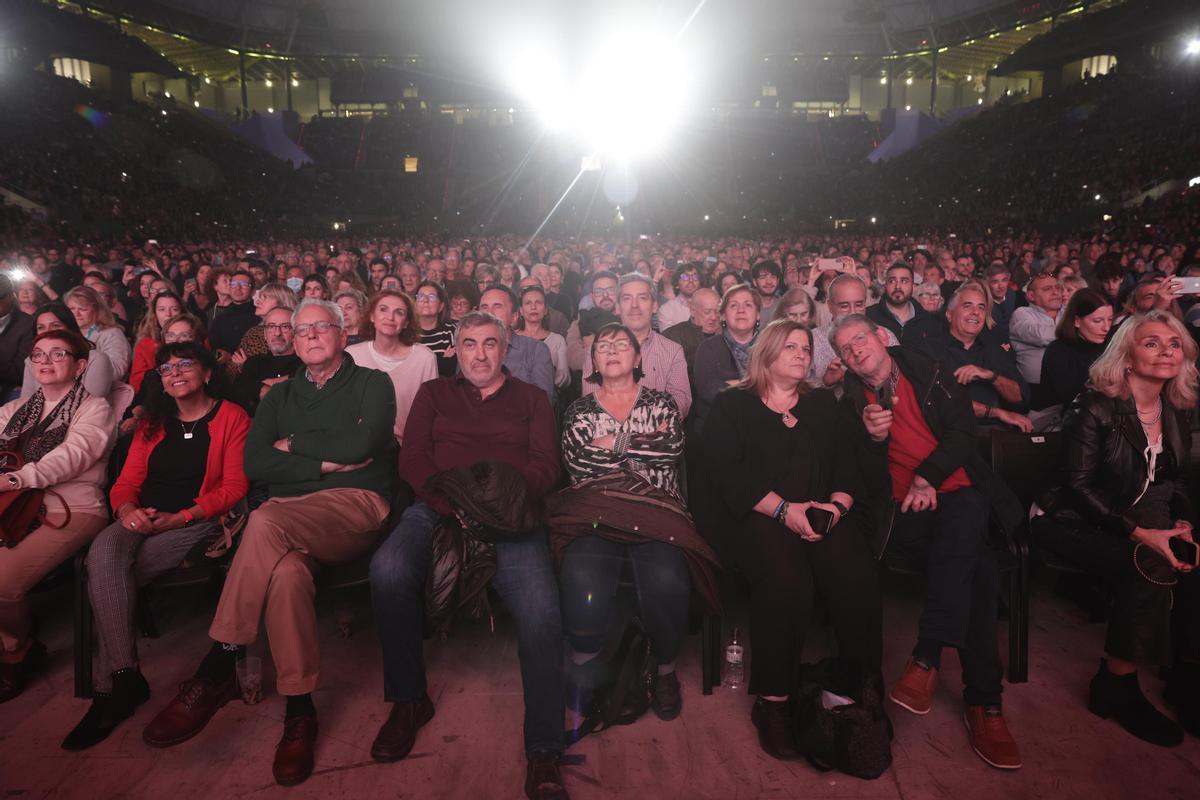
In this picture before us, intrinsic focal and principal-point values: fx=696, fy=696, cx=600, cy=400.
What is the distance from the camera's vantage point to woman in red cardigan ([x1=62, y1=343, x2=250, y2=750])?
8.48ft

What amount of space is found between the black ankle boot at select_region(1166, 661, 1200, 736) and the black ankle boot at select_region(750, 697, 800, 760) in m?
1.45

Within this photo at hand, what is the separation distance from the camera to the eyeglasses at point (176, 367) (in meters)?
2.91

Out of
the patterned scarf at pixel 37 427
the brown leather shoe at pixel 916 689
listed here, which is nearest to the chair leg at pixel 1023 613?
the brown leather shoe at pixel 916 689

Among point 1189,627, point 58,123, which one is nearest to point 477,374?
point 1189,627

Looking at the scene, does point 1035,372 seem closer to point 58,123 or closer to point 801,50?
point 58,123

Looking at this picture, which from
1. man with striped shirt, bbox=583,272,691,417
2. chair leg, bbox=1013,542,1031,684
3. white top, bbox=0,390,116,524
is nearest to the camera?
chair leg, bbox=1013,542,1031,684

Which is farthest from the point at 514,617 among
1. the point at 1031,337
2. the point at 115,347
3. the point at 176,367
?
the point at 1031,337

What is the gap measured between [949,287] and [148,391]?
7.40 metres

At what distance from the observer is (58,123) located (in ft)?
71.4

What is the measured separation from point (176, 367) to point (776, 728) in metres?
2.77

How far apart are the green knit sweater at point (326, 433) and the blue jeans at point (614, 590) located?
0.98 meters

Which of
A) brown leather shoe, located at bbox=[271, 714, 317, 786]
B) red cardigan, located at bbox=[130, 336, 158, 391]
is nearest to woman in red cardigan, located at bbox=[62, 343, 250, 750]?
brown leather shoe, located at bbox=[271, 714, 317, 786]

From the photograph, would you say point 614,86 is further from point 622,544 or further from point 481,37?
point 622,544

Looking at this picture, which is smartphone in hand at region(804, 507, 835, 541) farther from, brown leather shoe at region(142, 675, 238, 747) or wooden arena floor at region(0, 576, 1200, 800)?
brown leather shoe at region(142, 675, 238, 747)
